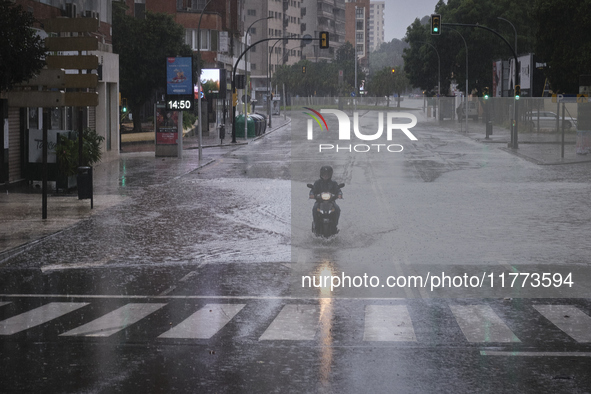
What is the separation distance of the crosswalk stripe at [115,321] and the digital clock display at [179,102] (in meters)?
27.7

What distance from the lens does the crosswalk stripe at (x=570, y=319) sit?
8.95m

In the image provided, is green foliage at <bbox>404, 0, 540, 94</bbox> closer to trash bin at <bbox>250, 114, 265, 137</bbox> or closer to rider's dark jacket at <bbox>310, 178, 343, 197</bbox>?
trash bin at <bbox>250, 114, 265, 137</bbox>

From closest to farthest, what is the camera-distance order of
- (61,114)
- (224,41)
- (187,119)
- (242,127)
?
(61,114), (242,127), (187,119), (224,41)

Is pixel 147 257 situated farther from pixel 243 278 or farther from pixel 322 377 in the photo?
pixel 322 377

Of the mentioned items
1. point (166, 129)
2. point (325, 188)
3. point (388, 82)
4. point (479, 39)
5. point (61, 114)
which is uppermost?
point (479, 39)

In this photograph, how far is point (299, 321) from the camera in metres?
9.62

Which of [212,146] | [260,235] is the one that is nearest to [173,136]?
[212,146]

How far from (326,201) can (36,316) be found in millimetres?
6378

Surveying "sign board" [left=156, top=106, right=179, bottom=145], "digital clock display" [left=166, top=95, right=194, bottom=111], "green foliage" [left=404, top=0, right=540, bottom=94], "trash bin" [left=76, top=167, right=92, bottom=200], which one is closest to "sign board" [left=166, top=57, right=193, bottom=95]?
"digital clock display" [left=166, top=95, right=194, bottom=111]

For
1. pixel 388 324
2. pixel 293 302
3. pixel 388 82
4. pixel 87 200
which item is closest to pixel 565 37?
pixel 87 200

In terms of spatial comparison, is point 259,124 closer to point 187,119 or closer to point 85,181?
point 187,119

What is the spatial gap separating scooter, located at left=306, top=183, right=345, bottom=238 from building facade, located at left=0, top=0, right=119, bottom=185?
318 inches

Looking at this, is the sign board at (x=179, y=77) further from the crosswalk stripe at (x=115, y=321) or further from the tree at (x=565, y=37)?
the crosswalk stripe at (x=115, y=321)

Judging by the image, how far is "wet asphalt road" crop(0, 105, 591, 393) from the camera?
7.49 m
